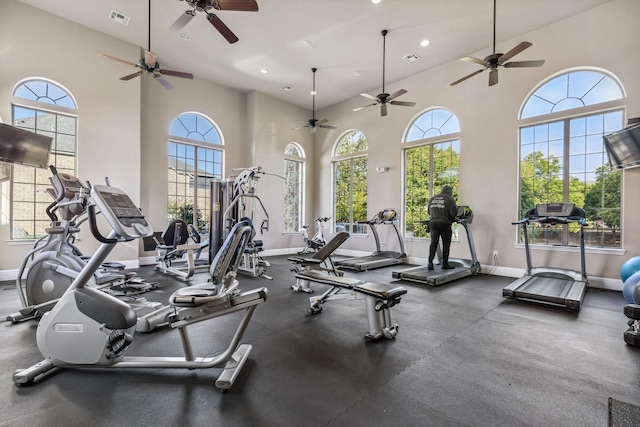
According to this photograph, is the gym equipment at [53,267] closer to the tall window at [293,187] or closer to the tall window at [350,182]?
the tall window at [293,187]

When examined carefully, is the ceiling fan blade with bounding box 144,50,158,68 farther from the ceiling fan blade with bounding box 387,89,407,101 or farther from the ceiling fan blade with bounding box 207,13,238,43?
the ceiling fan blade with bounding box 387,89,407,101

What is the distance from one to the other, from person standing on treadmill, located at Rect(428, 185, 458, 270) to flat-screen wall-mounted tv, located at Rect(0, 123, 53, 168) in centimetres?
688

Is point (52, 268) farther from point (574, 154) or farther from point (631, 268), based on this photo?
point (574, 154)

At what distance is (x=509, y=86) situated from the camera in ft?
19.6

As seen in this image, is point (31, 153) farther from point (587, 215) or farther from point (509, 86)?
point (587, 215)

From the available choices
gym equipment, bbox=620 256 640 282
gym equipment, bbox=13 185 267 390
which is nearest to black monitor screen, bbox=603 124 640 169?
gym equipment, bbox=620 256 640 282

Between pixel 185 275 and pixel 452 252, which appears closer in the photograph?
pixel 185 275

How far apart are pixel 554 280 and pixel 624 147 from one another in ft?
7.59

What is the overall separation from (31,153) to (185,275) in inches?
116

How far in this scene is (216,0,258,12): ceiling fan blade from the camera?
130 inches

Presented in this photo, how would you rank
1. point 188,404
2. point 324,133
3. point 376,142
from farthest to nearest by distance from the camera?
point 324,133 < point 376,142 < point 188,404

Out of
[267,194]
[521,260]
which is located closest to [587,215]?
[521,260]

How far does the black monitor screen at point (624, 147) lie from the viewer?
407 cm

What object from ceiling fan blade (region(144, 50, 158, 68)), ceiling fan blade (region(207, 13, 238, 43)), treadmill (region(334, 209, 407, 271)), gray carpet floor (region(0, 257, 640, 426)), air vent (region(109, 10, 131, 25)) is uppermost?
air vent (region(109, 10, 131, 25))
